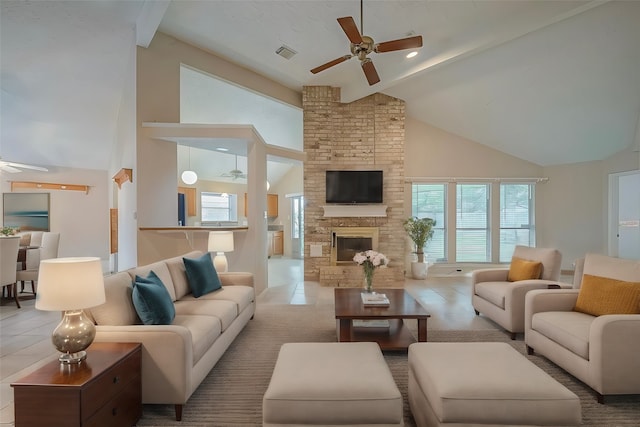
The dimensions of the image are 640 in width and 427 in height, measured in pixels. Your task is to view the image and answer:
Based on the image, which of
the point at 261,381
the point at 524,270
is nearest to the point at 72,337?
the point at 261,381

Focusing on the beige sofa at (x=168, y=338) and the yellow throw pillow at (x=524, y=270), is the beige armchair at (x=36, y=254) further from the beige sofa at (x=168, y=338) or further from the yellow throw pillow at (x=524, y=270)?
the yellow throw pillow at (x=524, y=270)

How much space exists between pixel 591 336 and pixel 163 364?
2.81m

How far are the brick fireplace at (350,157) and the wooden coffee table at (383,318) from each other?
279 centimetres

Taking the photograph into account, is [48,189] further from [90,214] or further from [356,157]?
[356,157]

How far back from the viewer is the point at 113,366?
1700 millimetres

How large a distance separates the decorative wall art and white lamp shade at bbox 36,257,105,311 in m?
7.26

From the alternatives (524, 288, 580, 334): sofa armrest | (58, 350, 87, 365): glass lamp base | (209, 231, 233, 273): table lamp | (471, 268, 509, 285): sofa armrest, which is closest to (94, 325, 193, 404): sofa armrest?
(58, 350, 87, 365): glass lamp base

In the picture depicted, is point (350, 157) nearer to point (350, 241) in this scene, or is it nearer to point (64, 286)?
point (350, 241)

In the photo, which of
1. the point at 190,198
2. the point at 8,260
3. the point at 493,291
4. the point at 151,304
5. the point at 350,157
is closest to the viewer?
the point at 151,304

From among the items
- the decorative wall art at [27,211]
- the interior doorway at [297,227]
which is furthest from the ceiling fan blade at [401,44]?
the decorative wall art at [27,211]

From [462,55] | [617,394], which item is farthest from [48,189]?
[617,394]

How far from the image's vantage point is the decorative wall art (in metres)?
6.99

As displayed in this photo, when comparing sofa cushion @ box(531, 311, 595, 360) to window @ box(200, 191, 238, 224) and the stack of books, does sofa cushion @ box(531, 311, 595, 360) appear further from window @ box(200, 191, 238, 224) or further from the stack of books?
window @ box(200, 191, 238, 224)

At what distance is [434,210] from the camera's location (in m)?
6.77
